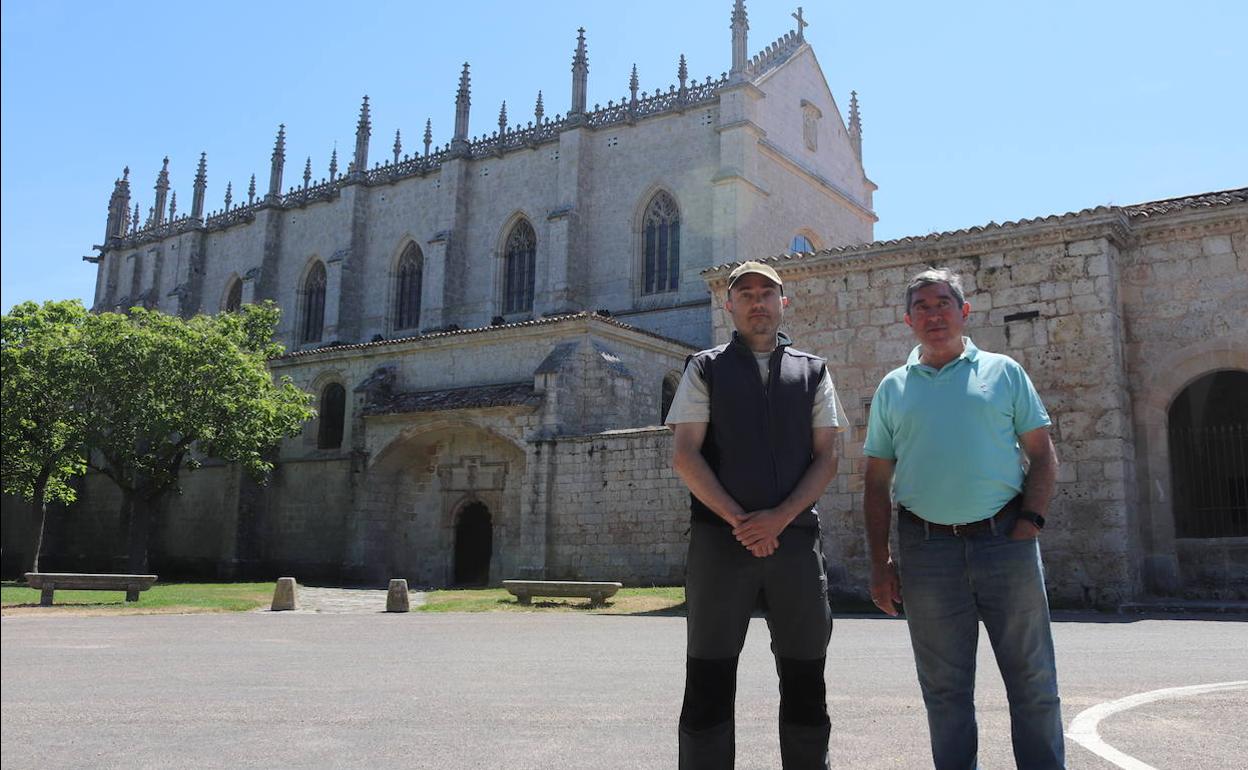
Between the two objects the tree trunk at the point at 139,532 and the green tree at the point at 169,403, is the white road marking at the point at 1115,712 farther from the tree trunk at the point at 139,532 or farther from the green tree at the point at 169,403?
the tree trunk at the point at 139,532

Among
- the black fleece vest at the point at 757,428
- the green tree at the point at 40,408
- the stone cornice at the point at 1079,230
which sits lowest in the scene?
the black fleece vest at the point at 757,428

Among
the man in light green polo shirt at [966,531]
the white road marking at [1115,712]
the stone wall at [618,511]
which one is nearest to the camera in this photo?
the man in light green polo shirt at [966,531]

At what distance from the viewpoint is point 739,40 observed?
29656mm

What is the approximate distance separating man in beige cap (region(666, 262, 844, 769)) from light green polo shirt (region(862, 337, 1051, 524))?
0.33 m

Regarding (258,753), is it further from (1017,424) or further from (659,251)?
(659,251)

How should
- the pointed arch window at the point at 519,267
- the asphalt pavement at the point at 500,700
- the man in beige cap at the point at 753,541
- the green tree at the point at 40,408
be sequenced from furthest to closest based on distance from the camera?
the pointed arch window at the point at 519,267 → the green tree at the point at 40,408 → the asphalt pavement at the point at 500,700 → the man in beige cap at the point at 753,541

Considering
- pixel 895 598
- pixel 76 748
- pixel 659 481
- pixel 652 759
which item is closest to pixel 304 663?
pixel 76 748

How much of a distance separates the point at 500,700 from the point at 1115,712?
3.39m

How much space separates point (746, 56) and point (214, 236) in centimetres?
2627

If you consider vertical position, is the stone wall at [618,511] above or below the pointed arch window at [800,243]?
below

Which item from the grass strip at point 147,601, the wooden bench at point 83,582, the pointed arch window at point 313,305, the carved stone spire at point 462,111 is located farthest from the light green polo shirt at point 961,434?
the pointed arch window at point 313,305

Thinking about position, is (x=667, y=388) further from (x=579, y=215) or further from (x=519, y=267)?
(x=519, y=267)

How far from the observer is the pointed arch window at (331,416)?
2716 cm

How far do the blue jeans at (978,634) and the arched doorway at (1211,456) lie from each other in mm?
12498
